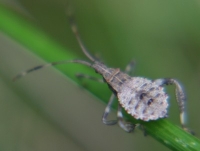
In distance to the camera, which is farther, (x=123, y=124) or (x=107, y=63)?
(x=107, y=63)

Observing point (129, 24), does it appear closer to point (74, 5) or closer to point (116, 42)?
point (116, 42)

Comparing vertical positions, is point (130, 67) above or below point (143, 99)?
above

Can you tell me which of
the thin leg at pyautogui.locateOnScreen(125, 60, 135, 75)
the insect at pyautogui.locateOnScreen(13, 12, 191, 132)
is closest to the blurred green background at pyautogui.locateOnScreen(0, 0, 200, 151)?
the thin leg at pyautogui.locateOnScreen(125, 60, 135, 75)

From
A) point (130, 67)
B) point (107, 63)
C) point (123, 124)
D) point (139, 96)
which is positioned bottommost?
point (123, 124)

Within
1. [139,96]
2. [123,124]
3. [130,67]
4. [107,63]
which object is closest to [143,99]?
[139,96]

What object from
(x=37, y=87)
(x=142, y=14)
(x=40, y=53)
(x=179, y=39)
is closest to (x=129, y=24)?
(x=142, y=14)

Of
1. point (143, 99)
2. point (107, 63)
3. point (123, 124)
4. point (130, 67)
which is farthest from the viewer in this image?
point (107, 63)

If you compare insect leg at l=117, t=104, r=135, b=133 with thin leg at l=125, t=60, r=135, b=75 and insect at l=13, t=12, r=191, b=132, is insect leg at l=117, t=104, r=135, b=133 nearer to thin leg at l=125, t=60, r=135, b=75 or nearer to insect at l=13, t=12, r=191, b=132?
insect at l=13, t=12, r=191, b=132

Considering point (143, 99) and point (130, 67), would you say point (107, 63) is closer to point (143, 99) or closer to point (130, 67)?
point (130, 67)
